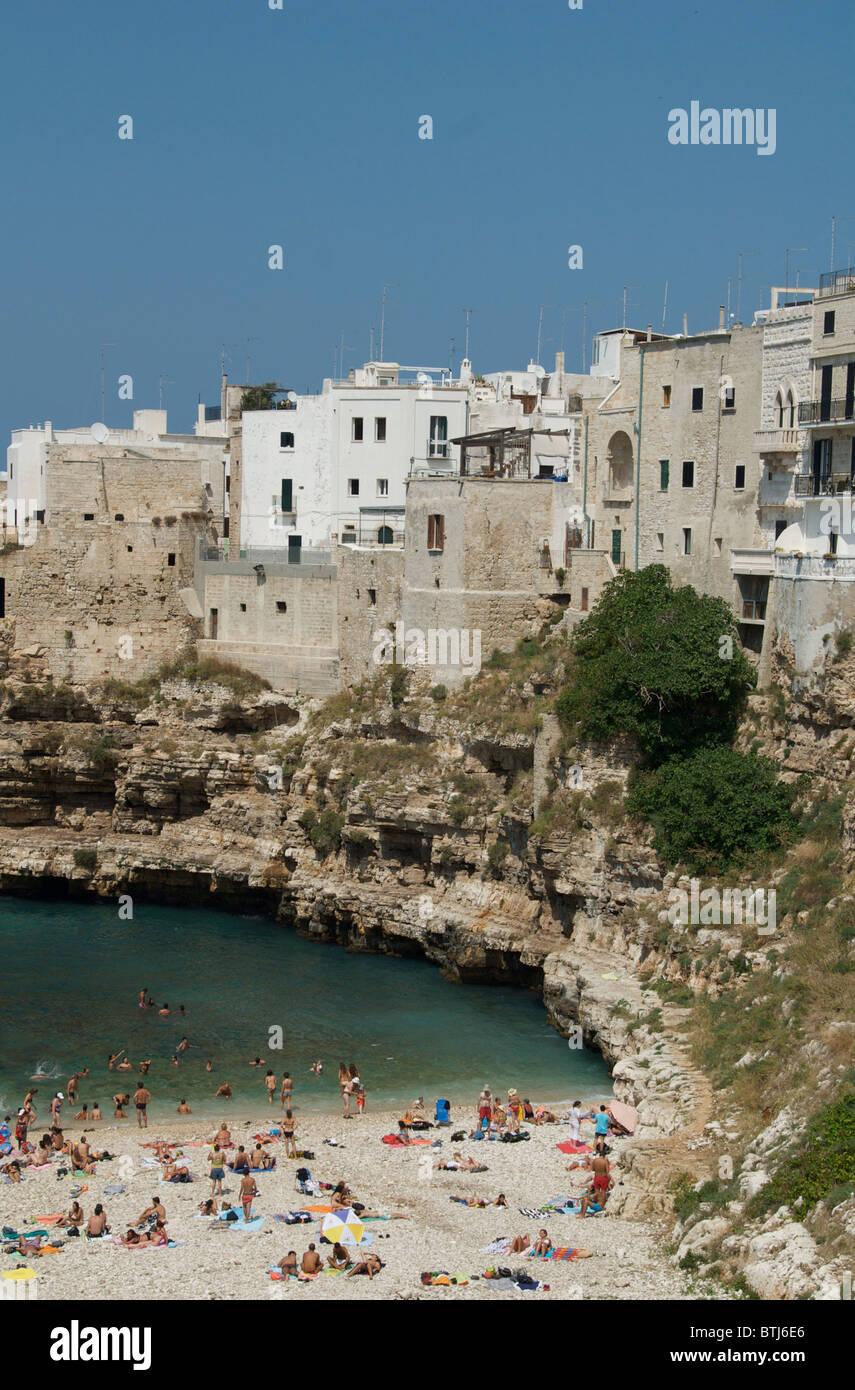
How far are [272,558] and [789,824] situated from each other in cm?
2066

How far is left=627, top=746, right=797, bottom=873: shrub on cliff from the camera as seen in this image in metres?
33.7

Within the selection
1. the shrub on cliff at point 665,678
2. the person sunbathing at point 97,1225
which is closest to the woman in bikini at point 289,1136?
the person sunbathing at point 97,1225

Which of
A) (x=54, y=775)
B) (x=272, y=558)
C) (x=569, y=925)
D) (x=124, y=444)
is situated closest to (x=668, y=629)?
(x=569, y=925)

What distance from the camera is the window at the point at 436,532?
43031mm

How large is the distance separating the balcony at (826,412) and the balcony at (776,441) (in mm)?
517

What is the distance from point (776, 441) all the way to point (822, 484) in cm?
175

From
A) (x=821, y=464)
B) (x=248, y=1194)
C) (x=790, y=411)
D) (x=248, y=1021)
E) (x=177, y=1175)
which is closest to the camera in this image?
(x=248, y=1194)

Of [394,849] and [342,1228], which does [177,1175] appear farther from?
[394,849]

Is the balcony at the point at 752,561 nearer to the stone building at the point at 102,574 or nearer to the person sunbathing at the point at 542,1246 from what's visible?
the person sunbathing at the point at 542,1246

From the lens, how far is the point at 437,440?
51.2 metres

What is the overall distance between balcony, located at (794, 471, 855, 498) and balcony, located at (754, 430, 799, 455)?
0.67 metres

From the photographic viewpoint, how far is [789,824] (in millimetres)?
33719

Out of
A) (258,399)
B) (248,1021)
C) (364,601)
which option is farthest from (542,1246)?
(258,399)
